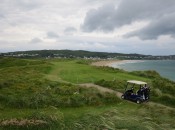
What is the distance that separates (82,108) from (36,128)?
10.7 metres

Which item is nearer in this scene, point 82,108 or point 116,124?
point 116,124

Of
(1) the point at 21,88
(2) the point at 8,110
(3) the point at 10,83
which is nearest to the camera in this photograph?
(2) the point at 8,110

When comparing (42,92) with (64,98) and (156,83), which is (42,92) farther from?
(156,83)

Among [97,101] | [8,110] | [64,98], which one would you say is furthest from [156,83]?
[8,110]


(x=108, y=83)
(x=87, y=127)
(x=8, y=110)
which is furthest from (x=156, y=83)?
(x=87, y=127)

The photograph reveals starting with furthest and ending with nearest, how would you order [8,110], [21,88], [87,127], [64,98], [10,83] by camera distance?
[10,83] → [21,88] → [64,98] → [8,110] → [87,127]

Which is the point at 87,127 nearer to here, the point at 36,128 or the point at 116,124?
the point at 116,124

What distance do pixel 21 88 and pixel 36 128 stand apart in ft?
58.7

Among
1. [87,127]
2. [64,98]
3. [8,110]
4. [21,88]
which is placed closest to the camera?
[87,127]

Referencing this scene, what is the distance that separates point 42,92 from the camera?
109 feet

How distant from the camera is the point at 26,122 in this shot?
20.5 metres

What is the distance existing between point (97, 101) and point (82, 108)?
266 centimetres

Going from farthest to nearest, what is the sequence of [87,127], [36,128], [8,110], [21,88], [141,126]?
[21,88] < [8,110] < [36,128] < [141,126] < [87,127]

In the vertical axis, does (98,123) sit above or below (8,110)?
above
